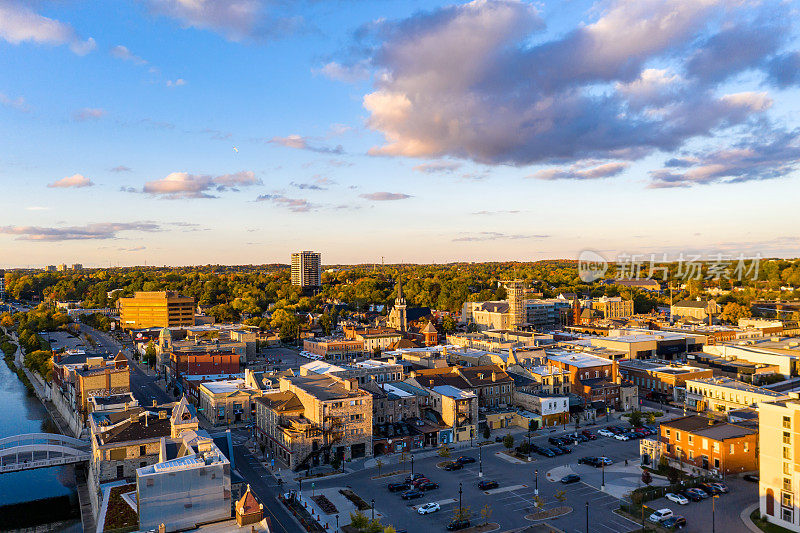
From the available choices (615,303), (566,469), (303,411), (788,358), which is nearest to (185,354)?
(303,411)

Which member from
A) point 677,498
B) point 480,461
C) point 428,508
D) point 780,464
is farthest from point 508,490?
point 780,464

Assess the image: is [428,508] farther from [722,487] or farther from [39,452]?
[39,452]

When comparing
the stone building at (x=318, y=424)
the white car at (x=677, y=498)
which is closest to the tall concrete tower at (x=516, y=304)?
the stone building at (x=318, y=424)

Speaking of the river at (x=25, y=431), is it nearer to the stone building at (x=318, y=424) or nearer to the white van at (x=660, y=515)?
the stone building at (x=318, y=424)

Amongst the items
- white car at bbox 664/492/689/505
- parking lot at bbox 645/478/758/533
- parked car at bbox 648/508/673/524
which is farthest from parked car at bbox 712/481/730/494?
parked car at bbox 648/508/673/524

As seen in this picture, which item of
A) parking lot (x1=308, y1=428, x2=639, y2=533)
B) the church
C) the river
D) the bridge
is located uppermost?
the church

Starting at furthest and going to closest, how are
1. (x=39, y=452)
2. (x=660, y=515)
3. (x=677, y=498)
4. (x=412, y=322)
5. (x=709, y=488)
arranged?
(x=412, y=322)
(x=39, y=452)
(x=709, y=488)
(x=677, y=498)
(x=660, y=515)

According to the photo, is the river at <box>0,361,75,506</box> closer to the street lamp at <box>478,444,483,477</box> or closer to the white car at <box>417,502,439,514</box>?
the white car at <box>417,502,439,514</box>
